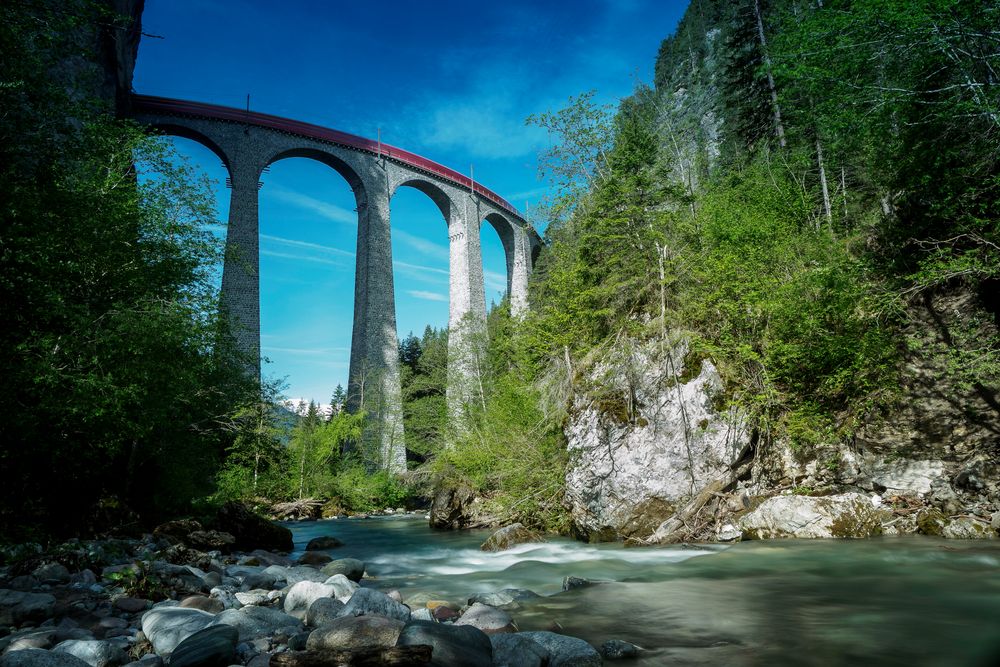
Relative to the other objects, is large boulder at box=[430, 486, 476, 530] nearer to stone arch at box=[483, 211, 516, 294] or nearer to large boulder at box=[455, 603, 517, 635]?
large boulder at box=[455, 603, 517, 635]

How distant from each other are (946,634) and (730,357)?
6.25 meters

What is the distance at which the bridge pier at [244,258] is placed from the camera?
75.9 feet

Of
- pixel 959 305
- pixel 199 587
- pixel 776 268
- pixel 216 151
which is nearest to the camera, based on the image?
pixel 199 587

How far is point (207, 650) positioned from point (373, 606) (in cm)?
146

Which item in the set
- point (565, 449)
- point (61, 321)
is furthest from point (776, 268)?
point (61, 321)

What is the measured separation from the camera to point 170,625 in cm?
400

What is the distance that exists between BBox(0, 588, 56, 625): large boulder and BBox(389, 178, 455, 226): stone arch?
2943cm

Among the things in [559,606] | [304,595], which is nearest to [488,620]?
[559,606]

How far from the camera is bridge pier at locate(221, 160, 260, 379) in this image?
2314 centimetres

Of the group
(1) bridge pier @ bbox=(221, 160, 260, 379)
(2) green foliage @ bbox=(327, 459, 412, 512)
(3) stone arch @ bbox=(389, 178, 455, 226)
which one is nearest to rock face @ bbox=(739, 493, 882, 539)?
(2) green foliage @ bbox=(327, 459, 412, 512)

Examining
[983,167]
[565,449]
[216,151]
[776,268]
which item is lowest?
[565,449]

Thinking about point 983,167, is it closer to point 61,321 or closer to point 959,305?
point 959,305

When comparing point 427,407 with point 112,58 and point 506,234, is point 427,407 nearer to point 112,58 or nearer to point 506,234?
point 506,234

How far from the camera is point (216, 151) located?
26.1m
